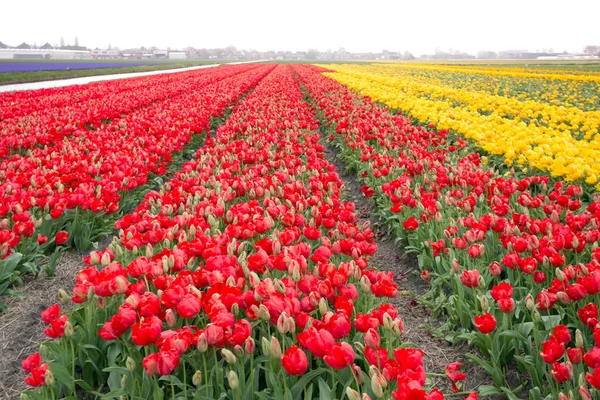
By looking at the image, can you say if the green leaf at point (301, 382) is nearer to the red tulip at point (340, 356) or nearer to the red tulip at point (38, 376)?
the red tulip at point (340, 356)

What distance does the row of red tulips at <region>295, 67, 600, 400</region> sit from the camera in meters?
2.43

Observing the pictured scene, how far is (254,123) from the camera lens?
9.55 metres

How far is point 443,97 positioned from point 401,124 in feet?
29.4

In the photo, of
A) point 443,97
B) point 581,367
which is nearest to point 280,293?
point 581,367

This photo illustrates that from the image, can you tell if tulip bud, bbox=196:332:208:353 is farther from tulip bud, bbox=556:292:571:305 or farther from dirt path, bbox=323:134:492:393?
tulip bud, bbox=556:292:571:305

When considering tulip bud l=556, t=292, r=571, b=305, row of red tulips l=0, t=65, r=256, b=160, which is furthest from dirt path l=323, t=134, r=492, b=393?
row of red tulips l=0, t=65, r=256, b=160

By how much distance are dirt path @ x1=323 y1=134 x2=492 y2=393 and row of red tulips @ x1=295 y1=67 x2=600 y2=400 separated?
111 millimetres

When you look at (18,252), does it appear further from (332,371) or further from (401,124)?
(401,124)

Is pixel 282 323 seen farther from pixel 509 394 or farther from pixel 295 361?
pixel 509 394

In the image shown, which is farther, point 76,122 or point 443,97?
point 443,97

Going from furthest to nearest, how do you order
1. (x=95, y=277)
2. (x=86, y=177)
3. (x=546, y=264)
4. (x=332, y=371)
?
(x=86, y=177) < (x=546, y=264) < (x=95, y=277) < (x=332, y=371)

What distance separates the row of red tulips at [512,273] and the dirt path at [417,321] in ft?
0.36

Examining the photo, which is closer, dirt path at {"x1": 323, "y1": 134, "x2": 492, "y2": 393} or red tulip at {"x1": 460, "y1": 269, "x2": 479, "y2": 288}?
red tulip at {"x1": 460, "y1": 269, "x2": 479, "y2": 288}

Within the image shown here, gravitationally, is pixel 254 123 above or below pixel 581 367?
above
